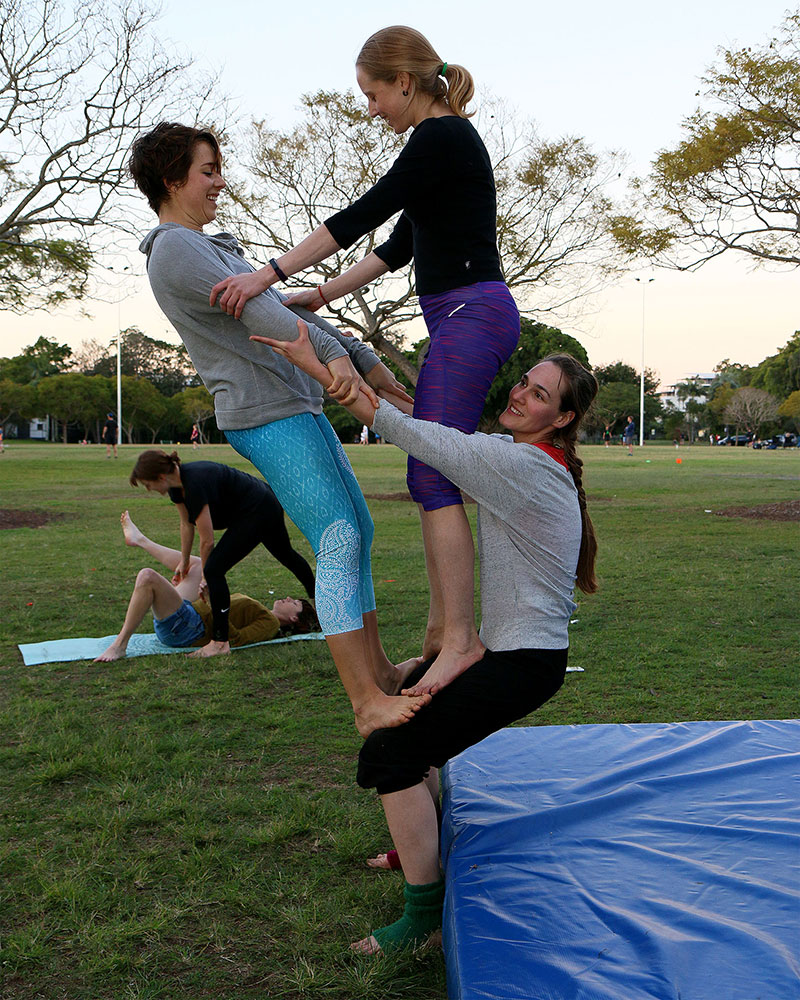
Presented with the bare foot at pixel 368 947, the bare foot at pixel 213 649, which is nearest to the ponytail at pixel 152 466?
the bare foot at pixel 213 649

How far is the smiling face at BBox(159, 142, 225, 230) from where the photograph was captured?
298 cm

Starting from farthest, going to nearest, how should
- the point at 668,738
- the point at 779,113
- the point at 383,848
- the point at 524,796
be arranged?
the point at 779,113 < the point at 668,738 < the point at 383,848 < the point at 524,796

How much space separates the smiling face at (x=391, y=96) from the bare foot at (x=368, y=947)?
2.54 metres

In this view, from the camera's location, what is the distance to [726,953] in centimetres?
204

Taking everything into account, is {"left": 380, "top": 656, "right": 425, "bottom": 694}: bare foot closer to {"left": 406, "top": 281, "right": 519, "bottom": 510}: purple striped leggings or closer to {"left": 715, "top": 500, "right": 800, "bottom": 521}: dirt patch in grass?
{"left": 406, "top": 281, "right": 519, "bottom": 510}: purple striped leggings

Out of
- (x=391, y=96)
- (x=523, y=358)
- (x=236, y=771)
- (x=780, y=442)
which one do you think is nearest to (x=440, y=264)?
(x=391, y=96)

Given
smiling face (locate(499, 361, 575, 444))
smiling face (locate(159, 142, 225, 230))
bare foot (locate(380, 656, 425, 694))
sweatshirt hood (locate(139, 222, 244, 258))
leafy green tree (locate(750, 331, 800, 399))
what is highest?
leafy green tree (locate(750, 331, 800, 399))

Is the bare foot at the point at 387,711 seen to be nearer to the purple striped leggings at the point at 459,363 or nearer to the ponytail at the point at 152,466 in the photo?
the purple striped leggings at the point at 459,363

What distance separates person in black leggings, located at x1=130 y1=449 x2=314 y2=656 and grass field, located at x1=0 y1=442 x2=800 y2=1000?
0.49 metres

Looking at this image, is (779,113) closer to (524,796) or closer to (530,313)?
(530,313)

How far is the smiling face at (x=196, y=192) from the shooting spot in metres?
2.98

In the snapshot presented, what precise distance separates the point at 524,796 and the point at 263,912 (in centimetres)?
92

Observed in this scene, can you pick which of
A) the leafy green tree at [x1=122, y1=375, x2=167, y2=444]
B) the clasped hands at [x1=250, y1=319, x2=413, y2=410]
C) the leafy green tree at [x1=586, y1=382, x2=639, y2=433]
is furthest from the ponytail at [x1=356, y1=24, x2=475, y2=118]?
the leafy green tree at [x1=586, y1=382, x2=639, y2=433]

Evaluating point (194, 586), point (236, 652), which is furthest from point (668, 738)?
point (194, 586)
